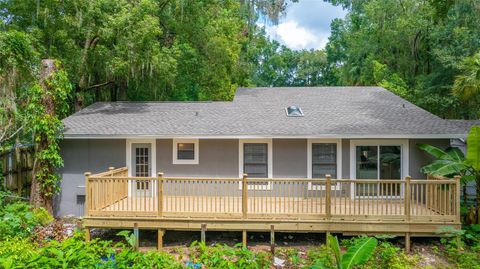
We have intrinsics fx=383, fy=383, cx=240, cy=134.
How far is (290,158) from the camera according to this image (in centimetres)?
1120

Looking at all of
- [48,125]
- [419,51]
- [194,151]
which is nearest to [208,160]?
[194,151]

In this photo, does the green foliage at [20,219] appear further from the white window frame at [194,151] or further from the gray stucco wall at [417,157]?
the gray stucco wall at [417,157]

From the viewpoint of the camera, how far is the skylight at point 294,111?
12340mm

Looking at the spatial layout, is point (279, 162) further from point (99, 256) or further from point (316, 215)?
point (99, 256)

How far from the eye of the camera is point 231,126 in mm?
11445

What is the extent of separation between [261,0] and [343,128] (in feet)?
45.0

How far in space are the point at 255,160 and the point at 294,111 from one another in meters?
2.51

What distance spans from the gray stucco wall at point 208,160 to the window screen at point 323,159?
2.30 meters

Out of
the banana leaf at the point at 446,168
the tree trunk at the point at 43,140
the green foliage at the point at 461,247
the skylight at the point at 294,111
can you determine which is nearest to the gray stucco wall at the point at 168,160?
the tree trunk at the point at 43,140

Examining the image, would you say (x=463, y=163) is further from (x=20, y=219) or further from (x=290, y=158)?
(x=20, y=219)

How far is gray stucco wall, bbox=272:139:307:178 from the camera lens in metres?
11.2

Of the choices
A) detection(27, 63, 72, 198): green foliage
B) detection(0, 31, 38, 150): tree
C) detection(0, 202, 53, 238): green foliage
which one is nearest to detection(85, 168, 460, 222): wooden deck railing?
detection(0, 202, 53, 238): green foliage

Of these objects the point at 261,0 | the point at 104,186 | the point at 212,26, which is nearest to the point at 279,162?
the point at 104,186

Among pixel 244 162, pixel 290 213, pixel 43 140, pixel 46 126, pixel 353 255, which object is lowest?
pixel 353 255
